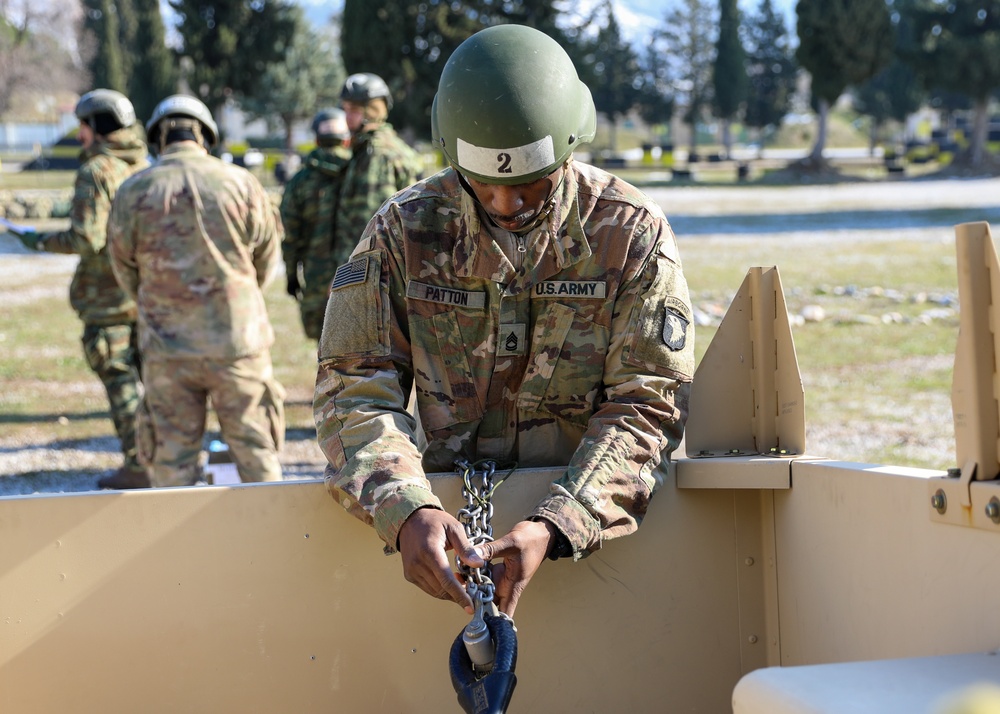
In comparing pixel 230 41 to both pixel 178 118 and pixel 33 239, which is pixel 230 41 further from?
pixel 178 118

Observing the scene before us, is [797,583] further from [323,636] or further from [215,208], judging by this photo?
[215,208]

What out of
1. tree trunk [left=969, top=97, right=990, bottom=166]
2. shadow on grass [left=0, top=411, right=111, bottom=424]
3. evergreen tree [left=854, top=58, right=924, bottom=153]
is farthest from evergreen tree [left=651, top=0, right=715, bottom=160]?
shadow on grass [left=0, top=411, right=111, bottom=424]

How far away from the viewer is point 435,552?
227 cm

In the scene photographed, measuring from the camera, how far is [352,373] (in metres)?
2.64

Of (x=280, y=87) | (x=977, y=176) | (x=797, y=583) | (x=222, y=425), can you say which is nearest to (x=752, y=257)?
(x=222, y=425)

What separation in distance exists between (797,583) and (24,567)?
168 cm

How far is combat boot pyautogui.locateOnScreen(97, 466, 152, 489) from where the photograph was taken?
676 cm

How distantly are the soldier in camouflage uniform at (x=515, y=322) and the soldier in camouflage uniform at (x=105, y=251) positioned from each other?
4.06m

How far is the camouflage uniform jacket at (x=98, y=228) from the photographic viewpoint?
635 cm

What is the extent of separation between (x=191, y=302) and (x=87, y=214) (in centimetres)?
138

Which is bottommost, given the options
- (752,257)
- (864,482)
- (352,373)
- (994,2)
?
(752,257)

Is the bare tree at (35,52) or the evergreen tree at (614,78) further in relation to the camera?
the evergreen tree at (614,78)

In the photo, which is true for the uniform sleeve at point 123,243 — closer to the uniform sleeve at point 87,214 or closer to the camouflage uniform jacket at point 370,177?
the uniform sleeve at point 87,214

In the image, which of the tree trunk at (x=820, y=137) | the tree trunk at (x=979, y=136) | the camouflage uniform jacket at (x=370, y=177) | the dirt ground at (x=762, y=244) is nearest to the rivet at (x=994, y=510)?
the camouflage uniform jacket at (x=370, y=177)
